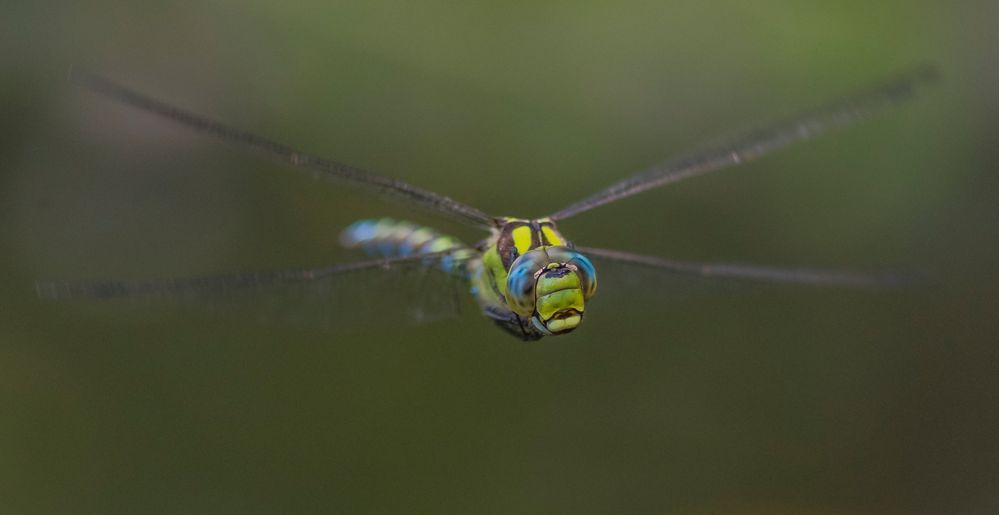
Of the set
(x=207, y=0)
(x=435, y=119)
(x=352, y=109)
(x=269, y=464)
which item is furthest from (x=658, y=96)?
(x=269, y=464)

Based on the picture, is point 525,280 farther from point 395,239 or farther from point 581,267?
point 395,239

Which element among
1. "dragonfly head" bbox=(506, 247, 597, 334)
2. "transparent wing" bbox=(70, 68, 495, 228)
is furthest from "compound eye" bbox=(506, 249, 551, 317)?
"transparent wing" bbox=(70, 68, 495, 228)

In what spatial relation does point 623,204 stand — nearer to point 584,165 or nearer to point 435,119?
point 584,165

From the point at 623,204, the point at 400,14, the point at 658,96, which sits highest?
the point at 400,14

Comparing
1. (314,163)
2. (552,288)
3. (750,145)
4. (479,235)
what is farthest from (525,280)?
(479,235)

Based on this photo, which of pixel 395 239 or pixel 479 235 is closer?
pixel 395 239

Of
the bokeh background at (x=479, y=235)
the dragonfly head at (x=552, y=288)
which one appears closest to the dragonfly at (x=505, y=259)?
the dragonfly head at (x=552, y=288)
